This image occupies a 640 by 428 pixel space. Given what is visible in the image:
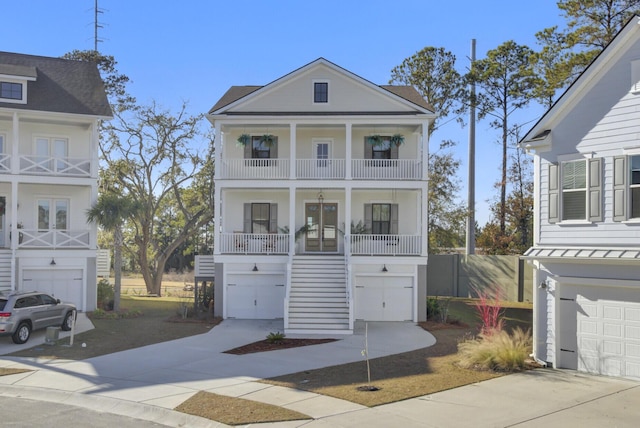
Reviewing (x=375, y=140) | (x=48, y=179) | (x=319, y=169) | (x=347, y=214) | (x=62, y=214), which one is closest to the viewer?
(x=347, y=214)

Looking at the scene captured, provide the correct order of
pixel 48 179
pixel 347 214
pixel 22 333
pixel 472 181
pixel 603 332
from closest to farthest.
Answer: pixel 603 332 → pixel 22 333 → pixel 347 214 → pixel 48 179 → pixel 472 181

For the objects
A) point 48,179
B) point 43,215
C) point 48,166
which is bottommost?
point 43,215

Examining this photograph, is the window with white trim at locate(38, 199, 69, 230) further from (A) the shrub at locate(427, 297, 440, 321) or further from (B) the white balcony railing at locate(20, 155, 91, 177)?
(A) the shrub at locate(427, 297, 440, 321)

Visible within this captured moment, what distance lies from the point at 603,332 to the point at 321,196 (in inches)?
584

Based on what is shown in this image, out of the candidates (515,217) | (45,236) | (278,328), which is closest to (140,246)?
(45,236)

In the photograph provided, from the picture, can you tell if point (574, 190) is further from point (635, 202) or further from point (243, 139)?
point (243, 139)

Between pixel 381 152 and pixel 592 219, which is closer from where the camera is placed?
pixel 592 219

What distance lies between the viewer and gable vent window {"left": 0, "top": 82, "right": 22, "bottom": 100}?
2622 cm

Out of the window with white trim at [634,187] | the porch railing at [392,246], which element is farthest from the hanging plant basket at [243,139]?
the window with white trim at [634,187]

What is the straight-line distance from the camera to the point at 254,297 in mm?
25062

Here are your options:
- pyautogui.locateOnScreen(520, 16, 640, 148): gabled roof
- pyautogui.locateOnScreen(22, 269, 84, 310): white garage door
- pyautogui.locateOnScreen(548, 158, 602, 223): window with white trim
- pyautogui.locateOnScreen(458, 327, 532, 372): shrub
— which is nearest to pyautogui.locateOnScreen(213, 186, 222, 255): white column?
pyautogui.locateOnScreen(22, 269, 84, 310): white garage door

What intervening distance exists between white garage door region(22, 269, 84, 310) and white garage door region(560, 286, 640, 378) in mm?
19444

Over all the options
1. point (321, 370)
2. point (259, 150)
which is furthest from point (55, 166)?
point (321, 370)

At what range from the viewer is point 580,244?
1498 cm
